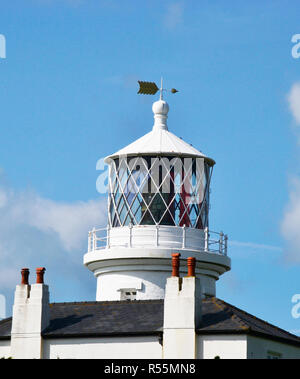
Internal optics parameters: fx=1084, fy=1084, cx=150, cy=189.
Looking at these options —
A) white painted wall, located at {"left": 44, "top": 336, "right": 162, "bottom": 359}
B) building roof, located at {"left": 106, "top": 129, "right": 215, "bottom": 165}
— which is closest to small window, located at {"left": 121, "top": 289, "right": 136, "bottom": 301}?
white painted wall, located at {"left": 44, "top": 336, "right": 162, "bottom": 359}

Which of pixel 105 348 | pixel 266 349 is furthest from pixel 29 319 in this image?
pixel 266 349

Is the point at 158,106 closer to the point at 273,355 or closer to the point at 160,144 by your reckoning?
the point at 160,144

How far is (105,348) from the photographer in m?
38.5

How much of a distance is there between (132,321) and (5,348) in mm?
5079

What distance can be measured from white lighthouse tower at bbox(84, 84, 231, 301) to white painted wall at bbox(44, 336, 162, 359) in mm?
4374

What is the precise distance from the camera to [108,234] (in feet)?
144

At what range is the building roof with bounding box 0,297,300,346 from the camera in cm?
3744
